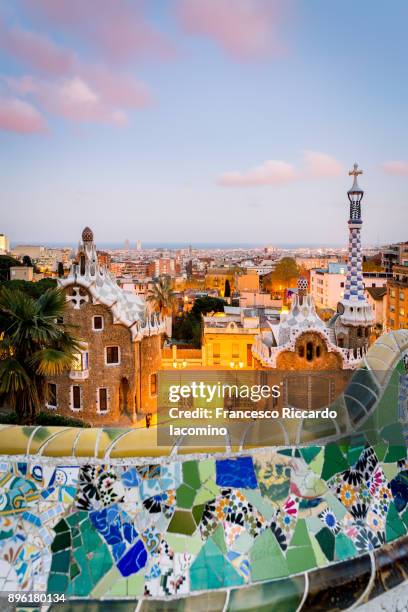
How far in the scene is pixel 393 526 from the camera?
5.27 m

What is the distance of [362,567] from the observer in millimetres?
4949

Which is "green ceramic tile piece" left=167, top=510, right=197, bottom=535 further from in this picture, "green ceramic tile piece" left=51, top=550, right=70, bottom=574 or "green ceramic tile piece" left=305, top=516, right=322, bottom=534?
"green ceramic tile piece" left=305, top=516, right=322, bottom=534

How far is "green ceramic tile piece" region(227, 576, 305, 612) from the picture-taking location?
15.1 feet

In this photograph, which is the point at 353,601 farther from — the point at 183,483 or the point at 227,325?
the point at 227,325

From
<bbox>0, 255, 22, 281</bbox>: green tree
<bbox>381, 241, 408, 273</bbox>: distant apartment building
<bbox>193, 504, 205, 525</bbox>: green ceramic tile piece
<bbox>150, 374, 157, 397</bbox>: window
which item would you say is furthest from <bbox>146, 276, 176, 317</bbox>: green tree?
<bbox>381, 241, 408, 273</bbox>: distant apartment building

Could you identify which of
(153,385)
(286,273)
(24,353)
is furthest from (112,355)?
(286,273)

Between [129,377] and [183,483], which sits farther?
[129,377]

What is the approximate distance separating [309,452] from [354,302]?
15936 millimetres

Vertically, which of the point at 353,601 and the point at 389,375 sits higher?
the point at 389,375

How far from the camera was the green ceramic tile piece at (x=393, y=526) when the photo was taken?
17.1ft

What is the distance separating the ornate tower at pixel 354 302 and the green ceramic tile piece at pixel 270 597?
15237 millimetres

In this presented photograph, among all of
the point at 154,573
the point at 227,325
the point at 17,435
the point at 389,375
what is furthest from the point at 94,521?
the point at 227,325

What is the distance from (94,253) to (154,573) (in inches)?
602

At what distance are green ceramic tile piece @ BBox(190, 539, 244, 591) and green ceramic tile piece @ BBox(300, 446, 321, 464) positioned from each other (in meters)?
1.24
